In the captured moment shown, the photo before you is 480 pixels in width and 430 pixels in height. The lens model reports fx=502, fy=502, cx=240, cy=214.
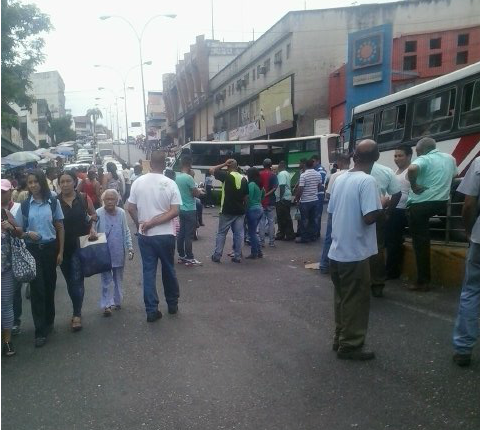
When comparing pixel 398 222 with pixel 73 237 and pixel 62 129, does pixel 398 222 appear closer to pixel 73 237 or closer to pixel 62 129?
pixel 73 237

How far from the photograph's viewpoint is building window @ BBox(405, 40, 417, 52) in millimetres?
23977

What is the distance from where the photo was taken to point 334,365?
4.21 metres

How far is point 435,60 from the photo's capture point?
23.6 metres

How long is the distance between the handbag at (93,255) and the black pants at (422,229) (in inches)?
145

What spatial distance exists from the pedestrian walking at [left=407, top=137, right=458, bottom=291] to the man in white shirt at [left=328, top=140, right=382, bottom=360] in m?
2.01

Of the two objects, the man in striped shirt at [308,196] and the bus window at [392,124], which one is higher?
the bus window at [392,124]

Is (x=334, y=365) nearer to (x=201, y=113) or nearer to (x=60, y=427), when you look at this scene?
(x=60, y=427)

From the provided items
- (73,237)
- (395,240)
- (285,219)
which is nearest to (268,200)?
(285,219)

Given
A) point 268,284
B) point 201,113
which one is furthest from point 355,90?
point 201,113

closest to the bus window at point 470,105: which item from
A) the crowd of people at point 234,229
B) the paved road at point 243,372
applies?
the crowd of people at point 234,229

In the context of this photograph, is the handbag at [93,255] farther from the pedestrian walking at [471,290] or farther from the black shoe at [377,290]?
the pedestrian walking at [471,290]

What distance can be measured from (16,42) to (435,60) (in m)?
25.0

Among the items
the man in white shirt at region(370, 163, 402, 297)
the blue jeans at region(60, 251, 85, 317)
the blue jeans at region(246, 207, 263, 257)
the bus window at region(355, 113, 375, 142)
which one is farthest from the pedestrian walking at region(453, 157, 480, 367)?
the bus window at region(355, 113, 375, 142)

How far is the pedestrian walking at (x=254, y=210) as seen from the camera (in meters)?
9.03
